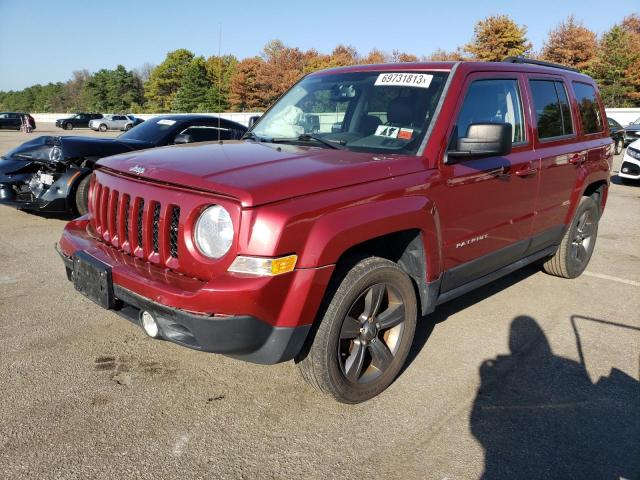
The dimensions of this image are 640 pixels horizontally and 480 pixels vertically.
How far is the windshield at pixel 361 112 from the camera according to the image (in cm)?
329

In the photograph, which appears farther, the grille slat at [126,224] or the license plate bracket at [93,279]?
the grille slat at [126,224]

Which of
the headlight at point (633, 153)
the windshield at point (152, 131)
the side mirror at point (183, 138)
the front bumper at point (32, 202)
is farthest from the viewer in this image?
the headlight at point (633, 153)

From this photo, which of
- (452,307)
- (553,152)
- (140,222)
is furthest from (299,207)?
Result: (553,152)

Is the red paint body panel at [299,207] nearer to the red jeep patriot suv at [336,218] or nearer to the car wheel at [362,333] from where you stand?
the red jeep patriot suv at [336,218]

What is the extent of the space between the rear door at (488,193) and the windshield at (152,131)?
538 centimetres

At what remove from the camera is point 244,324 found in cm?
238

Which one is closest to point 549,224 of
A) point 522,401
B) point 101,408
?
point 522,401

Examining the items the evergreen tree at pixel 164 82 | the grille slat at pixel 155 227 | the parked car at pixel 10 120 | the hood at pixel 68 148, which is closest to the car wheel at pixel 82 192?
the hood at pixel 68 148

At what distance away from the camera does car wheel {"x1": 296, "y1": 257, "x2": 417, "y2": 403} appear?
2.71m

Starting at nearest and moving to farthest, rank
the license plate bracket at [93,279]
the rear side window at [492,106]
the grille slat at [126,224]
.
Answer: the license plate bracket at [93,279] → the grille slat at [126,224] → the rear side window at [492,106]

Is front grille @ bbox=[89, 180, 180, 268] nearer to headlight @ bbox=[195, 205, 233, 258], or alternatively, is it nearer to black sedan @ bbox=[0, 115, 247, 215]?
headlight @ bbox=[195, 205, 233, 258]

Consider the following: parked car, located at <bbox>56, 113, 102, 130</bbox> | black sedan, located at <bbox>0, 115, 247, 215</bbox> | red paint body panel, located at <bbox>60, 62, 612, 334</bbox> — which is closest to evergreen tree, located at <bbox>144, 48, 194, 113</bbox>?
parked car, located at <bbox>56, 113, 102, 130</bbox>

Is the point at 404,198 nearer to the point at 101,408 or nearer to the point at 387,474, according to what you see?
the point at 387,474

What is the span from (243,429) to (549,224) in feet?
10.4
